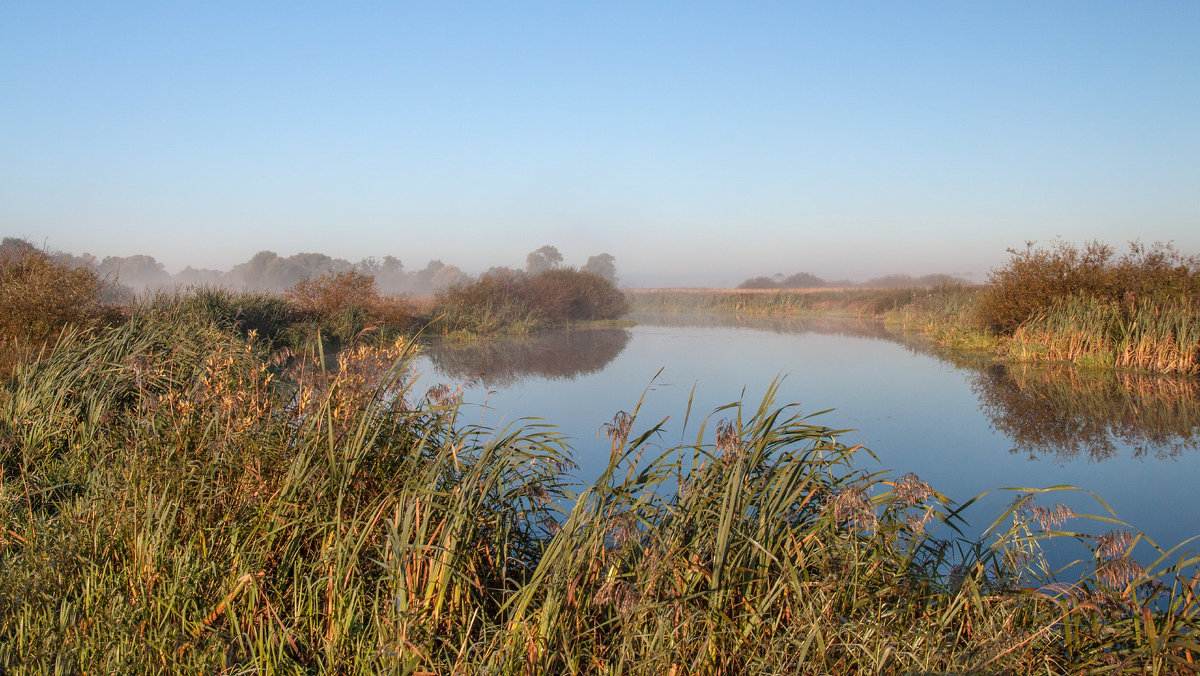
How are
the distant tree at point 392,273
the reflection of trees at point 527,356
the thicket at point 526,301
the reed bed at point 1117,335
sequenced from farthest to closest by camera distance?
the distant tree at point 392,273
the thicket at point 526,301
the reflection of trees at point 527,356
the reed bed at point 1117,335

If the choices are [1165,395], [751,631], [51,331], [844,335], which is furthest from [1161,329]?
[51,331]

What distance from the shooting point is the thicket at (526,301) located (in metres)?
19.7

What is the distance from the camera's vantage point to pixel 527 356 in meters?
14.0

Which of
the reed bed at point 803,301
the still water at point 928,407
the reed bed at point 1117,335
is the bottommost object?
the still water at point 928,407

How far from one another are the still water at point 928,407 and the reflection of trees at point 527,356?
60mm

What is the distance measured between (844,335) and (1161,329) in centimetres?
940

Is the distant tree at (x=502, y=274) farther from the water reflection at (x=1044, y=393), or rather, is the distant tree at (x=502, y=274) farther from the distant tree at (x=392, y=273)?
the distant tree at (x=392, y=273)

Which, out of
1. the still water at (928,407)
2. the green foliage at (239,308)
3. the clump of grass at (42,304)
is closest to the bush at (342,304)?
the green foliage at (239,308)

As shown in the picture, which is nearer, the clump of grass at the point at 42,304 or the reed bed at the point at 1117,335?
the clump of grass at the point at 42,304

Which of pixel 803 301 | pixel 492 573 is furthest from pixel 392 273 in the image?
pixel 492 573

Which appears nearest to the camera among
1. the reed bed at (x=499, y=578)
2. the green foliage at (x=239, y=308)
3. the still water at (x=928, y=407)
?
the reed bed at (x=499, y=578)

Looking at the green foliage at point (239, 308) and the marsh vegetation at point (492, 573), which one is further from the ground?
the green foliage at point (239, 308)

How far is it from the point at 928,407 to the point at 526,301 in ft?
52.2

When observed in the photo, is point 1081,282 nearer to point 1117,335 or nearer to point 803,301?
point 1117,335
